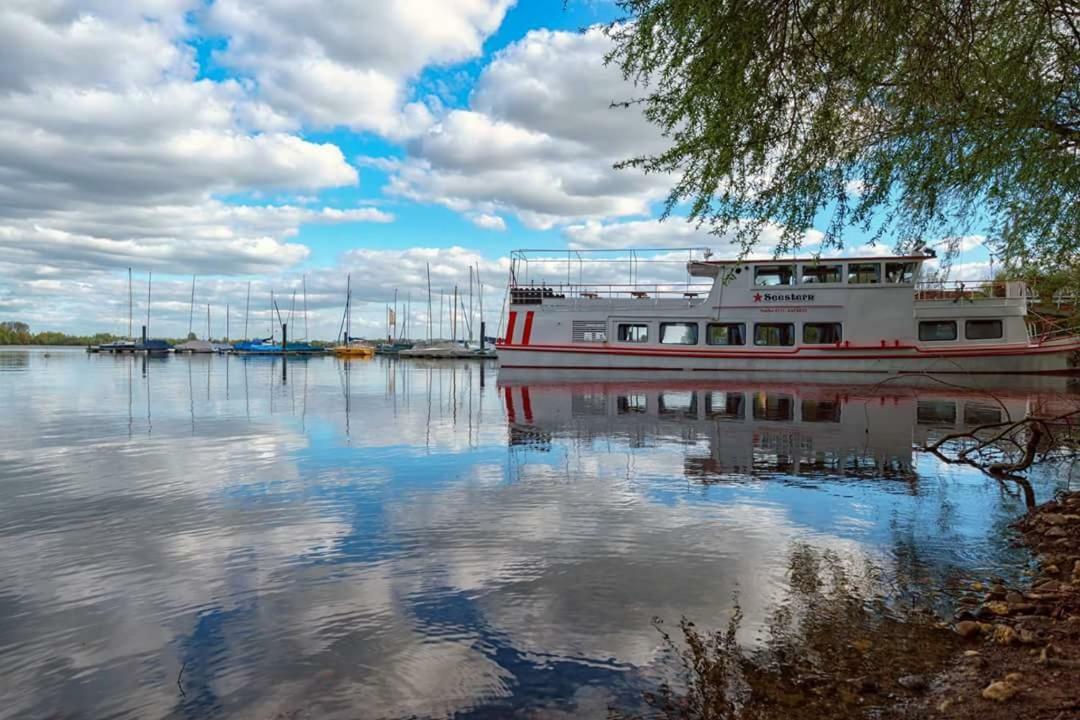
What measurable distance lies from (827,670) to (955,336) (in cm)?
3284

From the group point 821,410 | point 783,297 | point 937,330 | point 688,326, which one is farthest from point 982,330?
point 821,410

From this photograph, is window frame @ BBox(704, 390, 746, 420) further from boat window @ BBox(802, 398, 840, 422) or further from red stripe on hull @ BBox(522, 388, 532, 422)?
red stripe on hull @ BBox(522, 388, 532, 422)

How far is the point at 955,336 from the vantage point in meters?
31.2

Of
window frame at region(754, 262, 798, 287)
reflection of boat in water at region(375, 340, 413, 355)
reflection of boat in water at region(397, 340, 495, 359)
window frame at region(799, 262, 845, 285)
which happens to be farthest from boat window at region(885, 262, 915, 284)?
reflection of boat in water at region(375, 340, 413, 355)

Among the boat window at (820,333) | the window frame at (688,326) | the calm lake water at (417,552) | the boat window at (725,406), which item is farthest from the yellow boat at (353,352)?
the calm lake water at (417,552)

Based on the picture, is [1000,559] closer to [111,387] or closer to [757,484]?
[757,484]

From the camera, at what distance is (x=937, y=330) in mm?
31406

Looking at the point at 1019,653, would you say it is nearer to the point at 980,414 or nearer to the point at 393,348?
the point at 980,414

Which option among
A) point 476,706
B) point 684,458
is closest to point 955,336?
point 684,458

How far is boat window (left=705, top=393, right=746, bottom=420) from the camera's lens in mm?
15809

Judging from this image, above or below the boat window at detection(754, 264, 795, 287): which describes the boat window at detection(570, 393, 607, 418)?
below

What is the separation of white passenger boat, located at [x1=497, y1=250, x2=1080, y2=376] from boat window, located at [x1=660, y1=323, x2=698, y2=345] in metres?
0.05

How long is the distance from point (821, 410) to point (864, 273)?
57.6ft

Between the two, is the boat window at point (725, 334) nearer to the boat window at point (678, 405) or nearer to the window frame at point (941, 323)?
the window frame at point (941, 323)
